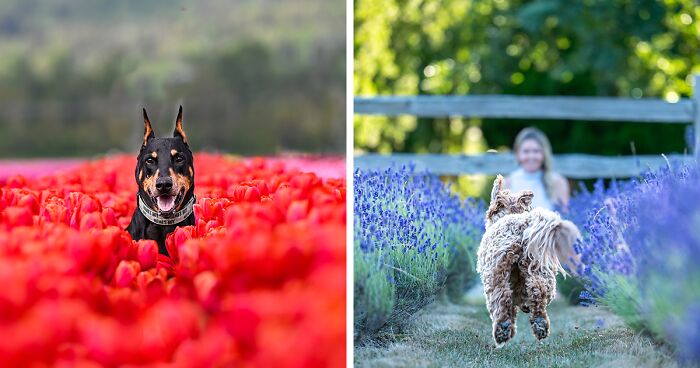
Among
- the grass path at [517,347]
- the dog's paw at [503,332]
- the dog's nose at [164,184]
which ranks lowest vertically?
the grass path at [517,347]

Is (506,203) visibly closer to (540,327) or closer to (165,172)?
(540,327)

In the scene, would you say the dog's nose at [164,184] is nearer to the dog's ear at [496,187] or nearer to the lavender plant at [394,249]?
the lavender plant at [394,249]

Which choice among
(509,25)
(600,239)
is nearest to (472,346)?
(600,239)

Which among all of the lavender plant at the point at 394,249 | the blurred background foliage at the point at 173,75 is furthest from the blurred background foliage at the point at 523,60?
the lavender plant at the point at 394,249

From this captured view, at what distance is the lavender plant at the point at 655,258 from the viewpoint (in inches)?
82.1

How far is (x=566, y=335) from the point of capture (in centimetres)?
318

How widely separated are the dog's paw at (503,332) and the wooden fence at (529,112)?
323 centimetres

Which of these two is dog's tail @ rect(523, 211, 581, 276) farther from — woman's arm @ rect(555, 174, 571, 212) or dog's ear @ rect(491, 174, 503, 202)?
woman's arm @ rect(555, 174, 571, 212)

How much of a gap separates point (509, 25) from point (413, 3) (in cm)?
131

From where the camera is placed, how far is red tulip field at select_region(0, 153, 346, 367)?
1.62 metres

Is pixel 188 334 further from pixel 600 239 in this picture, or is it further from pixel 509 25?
pixel 509 25

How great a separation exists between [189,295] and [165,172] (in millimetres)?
707

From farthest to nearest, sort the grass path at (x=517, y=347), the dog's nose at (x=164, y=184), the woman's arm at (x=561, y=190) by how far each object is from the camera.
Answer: the woman's arm at (x=561, y=190) → the grass path at (x=517, y=347) → the dog's nose at (x=164, y=184)

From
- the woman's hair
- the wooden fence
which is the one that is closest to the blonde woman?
the woman's hair
